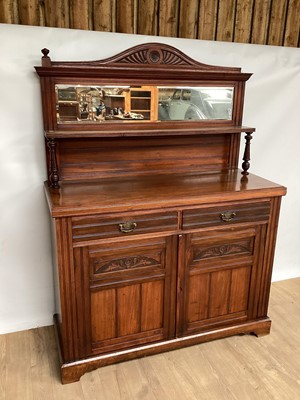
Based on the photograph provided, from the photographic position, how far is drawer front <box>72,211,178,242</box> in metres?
1.79

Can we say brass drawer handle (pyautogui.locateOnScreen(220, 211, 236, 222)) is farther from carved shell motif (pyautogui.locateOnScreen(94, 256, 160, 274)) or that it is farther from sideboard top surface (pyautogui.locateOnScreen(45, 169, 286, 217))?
carved shell motif (pyautogui.locateOnScreen(94, 256, 160, 274))

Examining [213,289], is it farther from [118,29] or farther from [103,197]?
[118,29]

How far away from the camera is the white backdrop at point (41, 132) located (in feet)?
6.75

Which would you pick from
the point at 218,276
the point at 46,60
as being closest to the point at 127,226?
the point at 218,276

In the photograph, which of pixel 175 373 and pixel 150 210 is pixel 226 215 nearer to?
pixel 150 210

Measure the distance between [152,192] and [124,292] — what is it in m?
0.56

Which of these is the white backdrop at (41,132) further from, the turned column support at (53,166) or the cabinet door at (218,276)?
the cabinet door at (218,276)

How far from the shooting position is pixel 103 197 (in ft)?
6.18

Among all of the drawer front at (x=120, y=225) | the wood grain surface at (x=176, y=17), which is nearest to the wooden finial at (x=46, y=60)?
the wood grain surface at (x=176, y=17)

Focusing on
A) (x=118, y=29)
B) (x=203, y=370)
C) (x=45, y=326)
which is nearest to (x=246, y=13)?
(x=118, y=29)

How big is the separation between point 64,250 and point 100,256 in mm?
→ 189

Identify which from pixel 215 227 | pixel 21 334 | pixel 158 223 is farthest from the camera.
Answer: pixel 21 334

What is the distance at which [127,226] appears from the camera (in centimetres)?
186

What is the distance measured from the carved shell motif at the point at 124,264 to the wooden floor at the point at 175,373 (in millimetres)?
620
